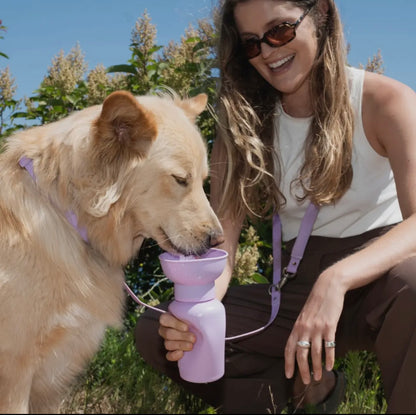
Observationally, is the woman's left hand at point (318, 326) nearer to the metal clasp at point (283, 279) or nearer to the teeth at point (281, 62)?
the metal clasp at point (283, 279)

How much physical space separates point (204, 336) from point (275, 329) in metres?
0.76

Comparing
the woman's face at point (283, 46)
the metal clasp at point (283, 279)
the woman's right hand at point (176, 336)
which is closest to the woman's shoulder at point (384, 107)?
the woman's face at point (283, 46)

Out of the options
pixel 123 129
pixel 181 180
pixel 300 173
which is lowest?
pixel 300 173

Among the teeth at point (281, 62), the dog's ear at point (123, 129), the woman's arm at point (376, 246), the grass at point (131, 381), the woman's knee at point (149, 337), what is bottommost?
the grass at point (131, 381)

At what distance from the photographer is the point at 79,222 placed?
2.29m

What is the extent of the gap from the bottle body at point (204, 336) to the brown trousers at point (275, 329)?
1.04 feet

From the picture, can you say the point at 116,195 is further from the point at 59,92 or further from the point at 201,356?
the point at 59,92

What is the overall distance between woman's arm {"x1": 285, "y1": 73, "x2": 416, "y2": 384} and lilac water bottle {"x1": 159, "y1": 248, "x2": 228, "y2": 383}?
292 mm

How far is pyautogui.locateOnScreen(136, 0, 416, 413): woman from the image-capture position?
2496 millimetres

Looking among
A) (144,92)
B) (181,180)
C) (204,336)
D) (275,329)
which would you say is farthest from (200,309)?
(144,92)

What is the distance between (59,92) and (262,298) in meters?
2.30

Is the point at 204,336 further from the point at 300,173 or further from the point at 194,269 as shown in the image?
the point at 300,173

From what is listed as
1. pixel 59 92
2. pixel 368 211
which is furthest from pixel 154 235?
pixel 59 92

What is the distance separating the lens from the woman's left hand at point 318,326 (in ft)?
6.67
